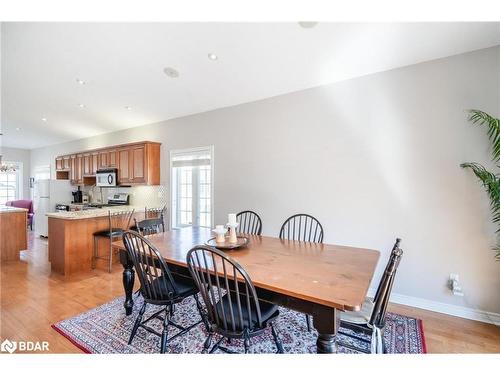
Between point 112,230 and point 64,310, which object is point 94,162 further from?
point 64,310

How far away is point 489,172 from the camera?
2281mm

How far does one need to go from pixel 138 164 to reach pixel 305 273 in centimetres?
423

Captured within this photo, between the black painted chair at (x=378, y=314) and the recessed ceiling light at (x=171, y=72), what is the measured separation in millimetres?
3221

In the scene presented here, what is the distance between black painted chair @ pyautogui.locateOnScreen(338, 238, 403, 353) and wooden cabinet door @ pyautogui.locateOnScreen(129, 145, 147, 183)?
422 cm

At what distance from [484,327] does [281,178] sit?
249 centimetres

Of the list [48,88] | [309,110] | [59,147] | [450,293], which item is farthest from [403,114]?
[59,147]

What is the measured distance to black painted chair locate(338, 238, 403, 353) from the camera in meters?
1.39

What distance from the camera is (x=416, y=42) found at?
238cm

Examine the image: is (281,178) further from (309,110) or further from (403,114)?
(403,114)

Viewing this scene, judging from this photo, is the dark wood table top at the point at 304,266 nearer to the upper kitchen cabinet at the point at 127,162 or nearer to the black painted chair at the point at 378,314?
the black painted chair at the point at 378,314

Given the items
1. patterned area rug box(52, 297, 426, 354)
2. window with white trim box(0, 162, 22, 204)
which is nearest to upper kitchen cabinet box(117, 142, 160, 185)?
patterned area rug box(52, 297, 426, 354)

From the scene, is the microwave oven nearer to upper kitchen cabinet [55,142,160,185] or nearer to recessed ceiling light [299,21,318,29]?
upper kitchen cabinet [55,142,160,185]

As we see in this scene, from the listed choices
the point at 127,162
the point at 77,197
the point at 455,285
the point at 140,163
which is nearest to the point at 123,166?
the point at 127,162
